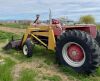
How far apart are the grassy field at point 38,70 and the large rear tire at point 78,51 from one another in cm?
21

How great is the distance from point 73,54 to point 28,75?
1.38 m

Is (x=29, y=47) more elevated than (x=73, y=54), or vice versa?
(x=73, y=54)

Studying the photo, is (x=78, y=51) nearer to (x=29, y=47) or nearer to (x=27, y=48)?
(x=29, y=47)

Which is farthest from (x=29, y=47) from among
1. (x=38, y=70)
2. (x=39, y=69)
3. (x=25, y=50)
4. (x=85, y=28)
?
(x=85, y=28)

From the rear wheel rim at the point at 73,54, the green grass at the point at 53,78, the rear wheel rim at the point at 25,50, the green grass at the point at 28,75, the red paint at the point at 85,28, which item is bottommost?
the green grass at the point at 53,78

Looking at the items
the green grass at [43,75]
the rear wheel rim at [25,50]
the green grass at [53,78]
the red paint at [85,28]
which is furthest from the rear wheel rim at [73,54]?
the rear wheel rim at [25,50]

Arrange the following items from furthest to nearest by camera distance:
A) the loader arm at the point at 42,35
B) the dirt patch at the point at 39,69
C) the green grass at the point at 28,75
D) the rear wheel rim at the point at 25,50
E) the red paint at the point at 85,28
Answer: the rear wheel rim at the point at 25,50 < the loader arm at the point at 42,35 < the red paint at the point at 85,28 < the dirt patch at the point at 39,69 < the green grass at the point at 28,75

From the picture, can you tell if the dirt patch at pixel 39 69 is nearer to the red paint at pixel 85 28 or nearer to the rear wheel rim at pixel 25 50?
the rear wheel rim at pixel 25 50

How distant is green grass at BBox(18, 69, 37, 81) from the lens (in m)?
6.64

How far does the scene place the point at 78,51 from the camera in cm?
717

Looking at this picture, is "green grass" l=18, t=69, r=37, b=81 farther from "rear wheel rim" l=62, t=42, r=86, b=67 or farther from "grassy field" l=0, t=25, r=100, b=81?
"rear wheel rim" l=62, t=42, r=86, b=67

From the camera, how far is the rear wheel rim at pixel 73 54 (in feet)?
23.4

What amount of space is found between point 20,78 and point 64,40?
1.59 meters

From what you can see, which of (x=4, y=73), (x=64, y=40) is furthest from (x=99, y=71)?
(x=4, y=73)
